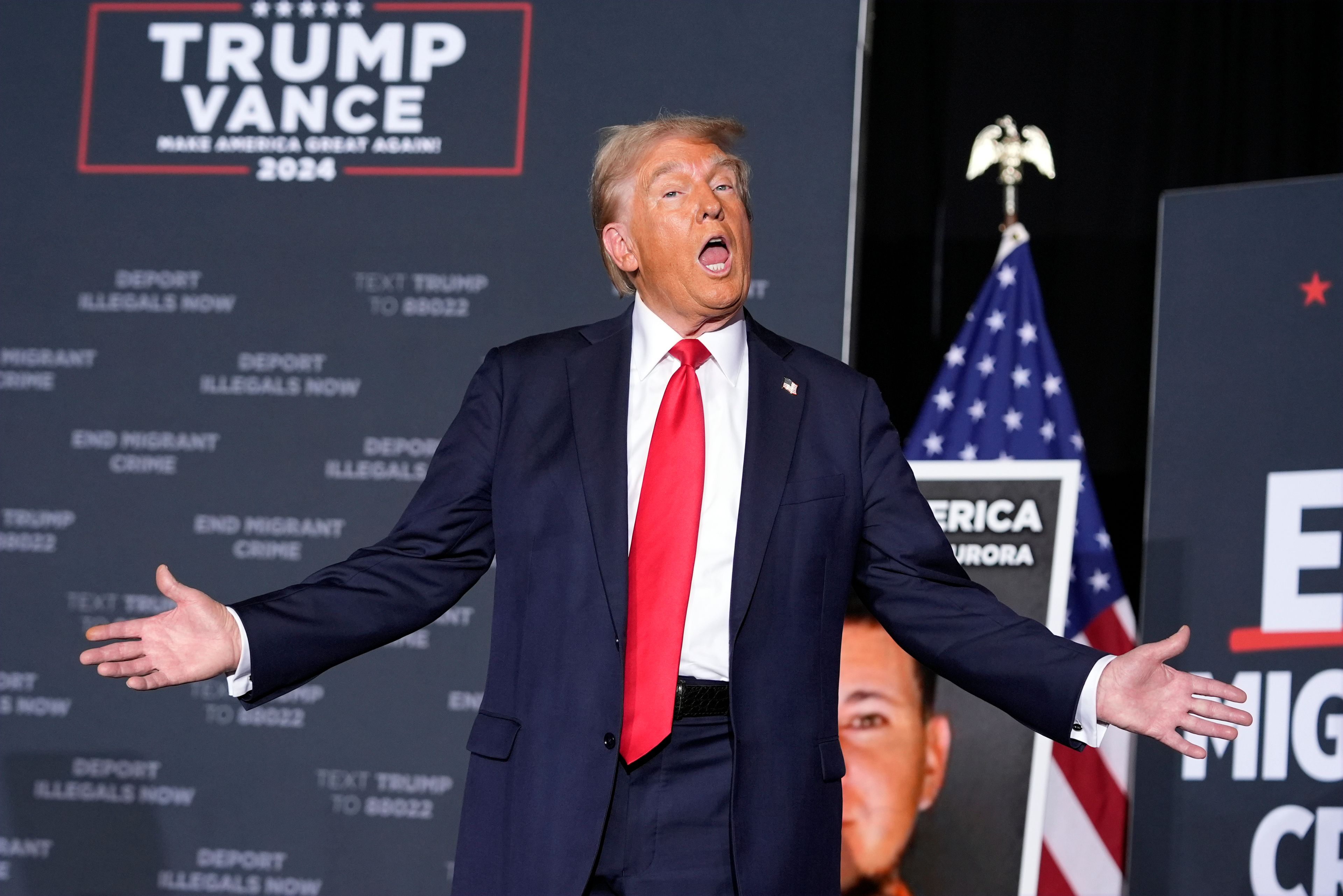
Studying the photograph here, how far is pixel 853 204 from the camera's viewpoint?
3.47m

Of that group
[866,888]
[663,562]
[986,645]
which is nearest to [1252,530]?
[866,888]

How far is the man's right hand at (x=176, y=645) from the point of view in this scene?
1667 mm

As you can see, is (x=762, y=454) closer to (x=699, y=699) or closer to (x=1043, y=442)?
(x=699, y=699)

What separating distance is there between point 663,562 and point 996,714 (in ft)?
5.83

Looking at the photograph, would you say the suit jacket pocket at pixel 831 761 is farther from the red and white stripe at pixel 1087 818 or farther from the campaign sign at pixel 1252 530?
the red and white stripe at pixel 1087 818

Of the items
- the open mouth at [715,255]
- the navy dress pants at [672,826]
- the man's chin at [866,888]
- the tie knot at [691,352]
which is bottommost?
the man's chin at [866,888]

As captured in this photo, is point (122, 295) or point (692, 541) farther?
point (122, 295)

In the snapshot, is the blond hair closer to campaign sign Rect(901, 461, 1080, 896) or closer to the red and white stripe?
campaign sign Rect(901, 461, 1080, 896)

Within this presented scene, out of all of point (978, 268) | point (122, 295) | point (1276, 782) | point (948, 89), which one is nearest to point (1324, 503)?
point (1276, 782)

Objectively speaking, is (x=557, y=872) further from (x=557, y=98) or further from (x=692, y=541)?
(x=557, y=98)

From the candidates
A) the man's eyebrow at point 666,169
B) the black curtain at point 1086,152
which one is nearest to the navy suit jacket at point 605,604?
the man's eyebrow at point 666,169

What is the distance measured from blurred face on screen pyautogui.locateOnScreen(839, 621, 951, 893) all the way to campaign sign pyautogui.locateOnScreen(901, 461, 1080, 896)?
0.04 metres

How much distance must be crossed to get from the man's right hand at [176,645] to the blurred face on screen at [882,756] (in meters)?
1.84

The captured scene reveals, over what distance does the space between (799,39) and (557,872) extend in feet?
8.12
